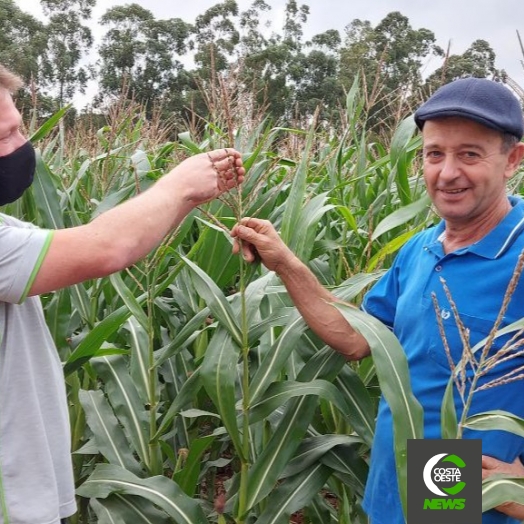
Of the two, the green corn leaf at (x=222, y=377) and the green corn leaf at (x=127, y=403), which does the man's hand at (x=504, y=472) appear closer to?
the green corn leaf at (x=222, y=377)

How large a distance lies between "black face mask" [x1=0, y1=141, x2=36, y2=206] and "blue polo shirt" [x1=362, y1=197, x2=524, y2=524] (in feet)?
3.22

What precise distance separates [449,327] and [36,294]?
936 mm

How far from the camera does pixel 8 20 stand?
34.5m

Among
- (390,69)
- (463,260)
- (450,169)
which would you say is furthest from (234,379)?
(390,69)

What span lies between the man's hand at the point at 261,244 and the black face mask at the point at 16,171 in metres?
0.54

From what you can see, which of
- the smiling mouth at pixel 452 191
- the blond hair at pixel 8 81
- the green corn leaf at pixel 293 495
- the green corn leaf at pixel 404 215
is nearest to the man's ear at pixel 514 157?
the smiling mouth at pixel 452 191

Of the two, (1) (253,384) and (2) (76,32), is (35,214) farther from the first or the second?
(2) (76,32)

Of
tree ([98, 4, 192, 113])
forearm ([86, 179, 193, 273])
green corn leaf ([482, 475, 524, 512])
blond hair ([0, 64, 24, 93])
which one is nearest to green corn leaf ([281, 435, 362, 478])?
green corn leaf ([482, 475, 524, 512])

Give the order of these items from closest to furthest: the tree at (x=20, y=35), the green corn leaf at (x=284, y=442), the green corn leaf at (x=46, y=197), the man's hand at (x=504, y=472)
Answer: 1. the man's hand at (x=504, y=472)
2. the green corn leaf at (x=284, y=442)
3. the green corn leaf at (x=46, y=197)
4. the tree at (x=20, y=35)

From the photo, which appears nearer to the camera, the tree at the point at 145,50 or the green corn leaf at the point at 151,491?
the green corn leaf at the point at 151,491

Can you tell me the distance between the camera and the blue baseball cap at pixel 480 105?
1.67m

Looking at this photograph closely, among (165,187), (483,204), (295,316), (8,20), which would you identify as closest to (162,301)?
(295,316)

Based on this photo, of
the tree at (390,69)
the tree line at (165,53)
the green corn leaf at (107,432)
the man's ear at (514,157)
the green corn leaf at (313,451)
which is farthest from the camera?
the tree line at (165,53)

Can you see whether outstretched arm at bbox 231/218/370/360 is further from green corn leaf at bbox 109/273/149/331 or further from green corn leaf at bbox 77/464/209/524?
green corn leaf at bbox 77/464/209/524
